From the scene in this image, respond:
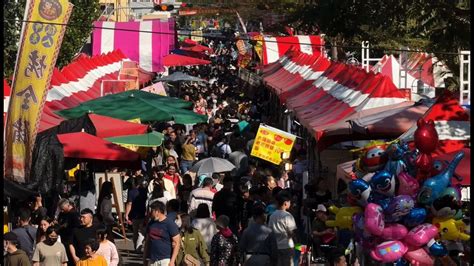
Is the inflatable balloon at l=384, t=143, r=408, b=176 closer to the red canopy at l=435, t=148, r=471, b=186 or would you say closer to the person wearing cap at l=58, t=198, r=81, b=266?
the red canopy at l=435, t=148, r=471, b=186

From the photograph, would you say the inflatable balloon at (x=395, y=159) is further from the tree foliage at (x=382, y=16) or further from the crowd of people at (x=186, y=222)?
the tree foliage at (x=382, y=16)

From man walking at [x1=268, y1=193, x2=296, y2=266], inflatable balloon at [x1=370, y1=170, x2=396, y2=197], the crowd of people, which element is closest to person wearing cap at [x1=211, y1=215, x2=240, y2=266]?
the crowd of people

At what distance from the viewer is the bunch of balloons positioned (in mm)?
11547

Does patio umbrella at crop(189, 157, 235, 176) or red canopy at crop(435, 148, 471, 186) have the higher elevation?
red canopy at crop(435, 148, 471, 186)

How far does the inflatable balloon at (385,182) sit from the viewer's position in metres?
11.8

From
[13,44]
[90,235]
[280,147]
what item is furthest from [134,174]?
[13,44]

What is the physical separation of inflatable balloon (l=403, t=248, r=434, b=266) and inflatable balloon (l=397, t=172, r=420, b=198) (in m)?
0.54

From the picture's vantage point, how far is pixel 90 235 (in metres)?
13.3

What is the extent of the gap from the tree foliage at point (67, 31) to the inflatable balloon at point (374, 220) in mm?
21298

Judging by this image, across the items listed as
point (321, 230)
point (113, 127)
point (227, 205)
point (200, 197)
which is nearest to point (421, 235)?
point (321, 230)

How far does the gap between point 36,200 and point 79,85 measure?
1478 cm

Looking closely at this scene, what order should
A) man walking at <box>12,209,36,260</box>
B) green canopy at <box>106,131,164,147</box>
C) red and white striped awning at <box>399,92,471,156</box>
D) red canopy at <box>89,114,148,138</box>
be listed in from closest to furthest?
red and white striped awning at <box>399,92,471,156</box> → man walking at <box>12,209,36,260</box> → red canopy at <box>89,114,148,138</box> → green canopy at <box>106,131,164,147</box>

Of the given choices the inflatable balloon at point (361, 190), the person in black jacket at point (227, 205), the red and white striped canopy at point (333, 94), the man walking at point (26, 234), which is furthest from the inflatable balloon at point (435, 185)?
the red and white striped canopy at point (333, 94)

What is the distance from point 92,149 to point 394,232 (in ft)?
21.8
